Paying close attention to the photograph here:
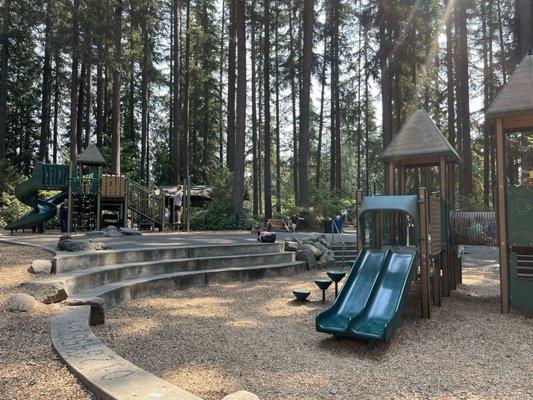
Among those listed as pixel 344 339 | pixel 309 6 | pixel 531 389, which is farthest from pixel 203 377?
pixel 309 6

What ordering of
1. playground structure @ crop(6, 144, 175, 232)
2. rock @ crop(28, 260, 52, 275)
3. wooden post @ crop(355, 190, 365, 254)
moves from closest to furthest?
1. rock @ crop(28, 260, 52, 275)
2. wooden post @ crop(355, 190, 365, 254)
3. playground structure @ crop(6, 144, 175, 232)

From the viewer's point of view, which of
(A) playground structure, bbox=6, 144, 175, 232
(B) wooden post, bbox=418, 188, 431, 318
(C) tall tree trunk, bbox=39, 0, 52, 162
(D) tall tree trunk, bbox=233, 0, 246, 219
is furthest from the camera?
(C) tall tree trunk, bbox=39, 0, 52, 162

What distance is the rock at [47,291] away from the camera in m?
5.28

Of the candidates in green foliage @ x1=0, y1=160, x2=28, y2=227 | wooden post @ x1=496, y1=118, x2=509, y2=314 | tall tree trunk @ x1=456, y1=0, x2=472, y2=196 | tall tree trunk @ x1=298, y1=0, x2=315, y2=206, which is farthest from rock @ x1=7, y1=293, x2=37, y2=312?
tall tree trunk @ x1=456, y1=0, x2=472, y2=196

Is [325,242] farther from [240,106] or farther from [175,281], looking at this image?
[240,106]

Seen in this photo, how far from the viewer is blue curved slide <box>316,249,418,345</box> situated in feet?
17.5

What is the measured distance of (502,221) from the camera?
7.55m

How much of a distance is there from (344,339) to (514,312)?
158 inches

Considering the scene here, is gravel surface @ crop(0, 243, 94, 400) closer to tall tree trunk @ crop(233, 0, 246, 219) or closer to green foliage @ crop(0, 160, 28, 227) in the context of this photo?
tall tree trunk @ crop(233, 0, 246, 219)

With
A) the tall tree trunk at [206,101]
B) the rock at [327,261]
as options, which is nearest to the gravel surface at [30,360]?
the rock at [327,261]

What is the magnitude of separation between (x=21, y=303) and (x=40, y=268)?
172 centimetres

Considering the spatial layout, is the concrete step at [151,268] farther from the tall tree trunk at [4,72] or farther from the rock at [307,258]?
the tall tree trunk at [4,72]

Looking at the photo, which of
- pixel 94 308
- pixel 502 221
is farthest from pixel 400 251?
pixel 94 308

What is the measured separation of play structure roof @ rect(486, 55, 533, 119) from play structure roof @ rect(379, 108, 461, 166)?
1.58 meters
